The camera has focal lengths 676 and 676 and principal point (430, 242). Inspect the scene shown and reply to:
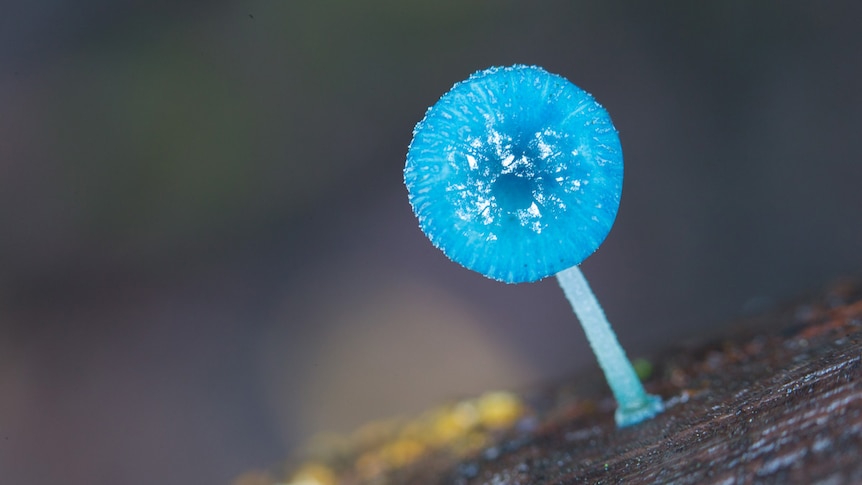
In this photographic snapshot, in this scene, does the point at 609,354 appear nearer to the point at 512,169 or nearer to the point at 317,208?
the point at 512,169

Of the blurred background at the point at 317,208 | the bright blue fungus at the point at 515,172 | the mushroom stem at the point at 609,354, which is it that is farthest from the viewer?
the blurred background at the point at 317,208

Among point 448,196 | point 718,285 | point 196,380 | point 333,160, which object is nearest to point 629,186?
point 718,285

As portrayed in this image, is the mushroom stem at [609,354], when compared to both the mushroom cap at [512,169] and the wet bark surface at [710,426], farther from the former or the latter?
the mushroom cap at [512,169]

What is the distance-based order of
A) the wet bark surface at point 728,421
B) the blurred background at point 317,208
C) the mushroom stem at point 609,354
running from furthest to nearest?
the blurred background at point 317,208, the mushroom stem at point 609,354, the wet bark surface at point 728,421

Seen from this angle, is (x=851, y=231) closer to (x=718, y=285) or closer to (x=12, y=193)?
(x=718, y=285)

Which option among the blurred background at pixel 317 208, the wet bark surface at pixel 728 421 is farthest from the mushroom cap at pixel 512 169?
the blurred background at pixel 317 208

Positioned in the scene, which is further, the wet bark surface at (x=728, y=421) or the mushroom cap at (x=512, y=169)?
the mushroom cap at (x=512, y=169)

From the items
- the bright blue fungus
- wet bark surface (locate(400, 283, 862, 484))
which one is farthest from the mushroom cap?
wet bark surface (locate(400, 283, 862, 484))
